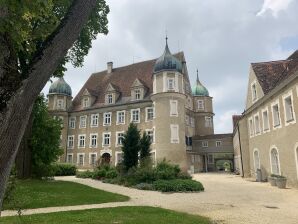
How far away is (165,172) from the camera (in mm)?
21438

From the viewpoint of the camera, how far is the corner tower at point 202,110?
158 ft

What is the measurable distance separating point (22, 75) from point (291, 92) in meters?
17.3

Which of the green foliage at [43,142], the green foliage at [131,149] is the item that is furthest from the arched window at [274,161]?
the green foliage at [43,142]

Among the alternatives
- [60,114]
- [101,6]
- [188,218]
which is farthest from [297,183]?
[60,114]

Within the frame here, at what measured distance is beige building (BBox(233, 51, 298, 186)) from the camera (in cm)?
1853

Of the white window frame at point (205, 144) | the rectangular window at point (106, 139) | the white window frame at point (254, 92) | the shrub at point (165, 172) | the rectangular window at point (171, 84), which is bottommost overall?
the shrub at point (165, 172)

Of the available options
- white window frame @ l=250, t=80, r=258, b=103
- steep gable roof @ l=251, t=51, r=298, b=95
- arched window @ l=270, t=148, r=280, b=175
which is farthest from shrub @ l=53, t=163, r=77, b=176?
steep gable roof @ l=251, t=51, r=298, b=95

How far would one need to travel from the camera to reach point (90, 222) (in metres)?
8.67

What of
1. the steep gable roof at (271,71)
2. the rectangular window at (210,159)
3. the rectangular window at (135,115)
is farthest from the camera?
the rectangular window at (210,159)

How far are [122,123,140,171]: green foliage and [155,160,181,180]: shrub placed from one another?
8.06 feet

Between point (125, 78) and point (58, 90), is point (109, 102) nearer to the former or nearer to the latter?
point (125, 78)

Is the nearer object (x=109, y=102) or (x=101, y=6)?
(x=101, y=6)

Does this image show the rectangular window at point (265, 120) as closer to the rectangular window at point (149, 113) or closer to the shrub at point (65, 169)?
the rectangular window at point (149, 113)

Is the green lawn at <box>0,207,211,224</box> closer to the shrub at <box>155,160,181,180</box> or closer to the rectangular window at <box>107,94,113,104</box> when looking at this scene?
the shrub at <box>155,160,181,180</box>
